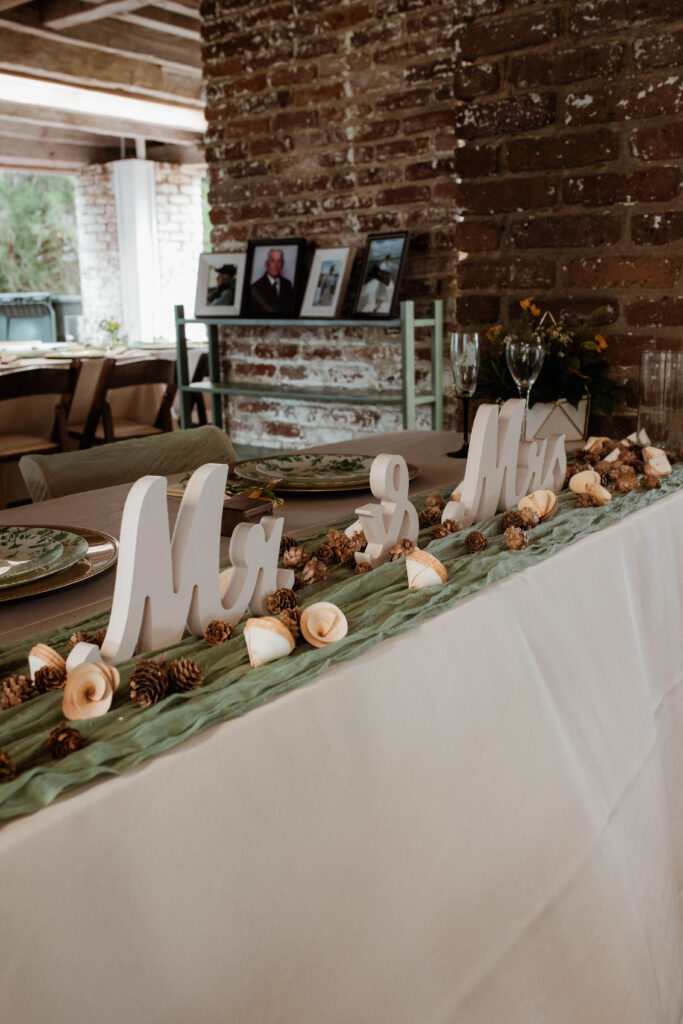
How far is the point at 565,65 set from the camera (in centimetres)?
183

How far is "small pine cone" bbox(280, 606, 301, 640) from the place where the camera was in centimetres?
75

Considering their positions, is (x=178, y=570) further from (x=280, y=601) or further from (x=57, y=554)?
(x=57, y=554)

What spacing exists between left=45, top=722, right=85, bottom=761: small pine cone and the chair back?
3.53 ft

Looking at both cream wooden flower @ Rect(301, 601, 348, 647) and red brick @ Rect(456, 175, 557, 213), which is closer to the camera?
cream wooden flower @ Rect(301, 601, 348, 647)

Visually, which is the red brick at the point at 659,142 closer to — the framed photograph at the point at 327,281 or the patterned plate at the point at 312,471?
the patterned plate at the point at 312,471

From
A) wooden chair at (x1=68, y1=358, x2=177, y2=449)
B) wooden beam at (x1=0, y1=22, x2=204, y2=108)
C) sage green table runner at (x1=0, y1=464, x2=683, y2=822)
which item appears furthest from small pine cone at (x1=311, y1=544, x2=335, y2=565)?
wooden beam at (x1=0, y1=22, x2=204, y2=108)

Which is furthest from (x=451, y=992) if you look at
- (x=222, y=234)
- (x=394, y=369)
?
(x=222, y=234)

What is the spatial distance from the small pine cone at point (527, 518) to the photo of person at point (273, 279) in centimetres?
280

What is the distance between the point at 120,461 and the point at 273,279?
7.19 feet

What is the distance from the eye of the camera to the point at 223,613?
784 millimetres

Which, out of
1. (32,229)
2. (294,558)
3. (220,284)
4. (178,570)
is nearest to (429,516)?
(294,558)

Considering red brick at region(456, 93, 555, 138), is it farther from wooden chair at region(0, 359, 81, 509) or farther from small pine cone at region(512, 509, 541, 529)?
wooden chair at region(0, 359, 81, 509)

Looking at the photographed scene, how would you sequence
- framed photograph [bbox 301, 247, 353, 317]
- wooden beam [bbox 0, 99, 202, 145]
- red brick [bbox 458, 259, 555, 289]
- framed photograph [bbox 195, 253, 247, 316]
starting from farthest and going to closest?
wooden beam [bbox 0, 99, 202, 145], framed photograph [bbox 195, 253, 247, 316], framed photograph [bbox 301, 247, 353, 317], red brick [bbox 458, 259, 555, 289]

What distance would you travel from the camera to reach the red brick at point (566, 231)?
1854mm
